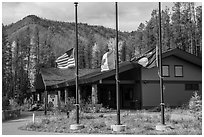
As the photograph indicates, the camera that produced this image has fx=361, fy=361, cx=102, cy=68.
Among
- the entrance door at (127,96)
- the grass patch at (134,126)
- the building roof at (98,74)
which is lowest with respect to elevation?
the grass patch at (134,126)

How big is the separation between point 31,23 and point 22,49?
115674 millimetres

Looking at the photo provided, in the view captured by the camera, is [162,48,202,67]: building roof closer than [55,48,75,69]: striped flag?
No

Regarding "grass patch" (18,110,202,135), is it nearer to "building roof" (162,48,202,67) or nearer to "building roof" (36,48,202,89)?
"building roof" (36,48,202,89)

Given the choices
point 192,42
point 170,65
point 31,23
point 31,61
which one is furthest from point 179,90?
point 31,23

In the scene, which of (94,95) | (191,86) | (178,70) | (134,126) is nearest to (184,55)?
(178,70)

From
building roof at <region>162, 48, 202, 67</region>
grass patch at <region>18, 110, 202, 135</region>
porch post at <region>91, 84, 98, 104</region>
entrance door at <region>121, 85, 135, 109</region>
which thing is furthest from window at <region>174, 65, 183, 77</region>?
grass patch at <region>18, 110, 202, 135</region>

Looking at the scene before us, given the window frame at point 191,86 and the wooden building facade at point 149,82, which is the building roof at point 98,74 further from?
the window frame at point 191,86

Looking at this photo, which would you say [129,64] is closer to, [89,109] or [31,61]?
[89,109]

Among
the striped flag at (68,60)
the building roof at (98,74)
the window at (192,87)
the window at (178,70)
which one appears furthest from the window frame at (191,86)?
the striped flag at (68,60)

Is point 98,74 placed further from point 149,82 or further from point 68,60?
point 68,60

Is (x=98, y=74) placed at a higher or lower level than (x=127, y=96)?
higher

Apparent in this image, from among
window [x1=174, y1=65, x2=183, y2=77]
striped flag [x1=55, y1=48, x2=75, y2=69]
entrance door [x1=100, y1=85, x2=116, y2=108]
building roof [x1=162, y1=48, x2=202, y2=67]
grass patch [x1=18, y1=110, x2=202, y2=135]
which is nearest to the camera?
grass patch [x1=18, y1=110, x2=202, y2=135]

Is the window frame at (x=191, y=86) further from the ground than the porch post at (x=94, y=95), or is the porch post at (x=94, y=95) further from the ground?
the window frame at (x=191, y=86)

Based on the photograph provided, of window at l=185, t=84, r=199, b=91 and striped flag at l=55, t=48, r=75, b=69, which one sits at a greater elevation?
striped flag at l=55, t=48, r=75, b=69
